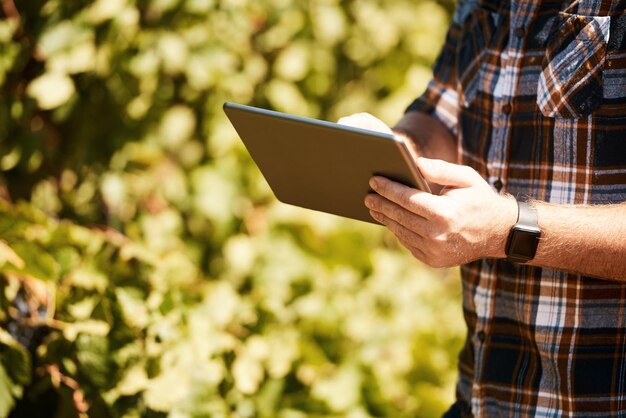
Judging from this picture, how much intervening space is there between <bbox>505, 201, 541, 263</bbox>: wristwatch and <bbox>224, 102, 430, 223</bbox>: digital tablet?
0.16 m

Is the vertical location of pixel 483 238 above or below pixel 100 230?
above

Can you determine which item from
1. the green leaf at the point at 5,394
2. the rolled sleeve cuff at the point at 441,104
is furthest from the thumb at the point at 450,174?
the green leaf at the point at 5,394

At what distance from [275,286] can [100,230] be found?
0.71 meters

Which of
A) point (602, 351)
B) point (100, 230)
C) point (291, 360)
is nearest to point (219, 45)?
point (100, 230)

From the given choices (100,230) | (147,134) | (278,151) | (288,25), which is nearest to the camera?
(278,151)

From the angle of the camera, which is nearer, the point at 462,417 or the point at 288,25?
the point at 462,417

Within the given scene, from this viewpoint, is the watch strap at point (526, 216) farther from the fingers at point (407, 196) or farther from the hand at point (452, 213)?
the fingers at point (407, 196)

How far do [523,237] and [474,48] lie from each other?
531mm

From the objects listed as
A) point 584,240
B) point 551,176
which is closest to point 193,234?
point 551,176

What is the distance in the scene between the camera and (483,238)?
4.09 feet

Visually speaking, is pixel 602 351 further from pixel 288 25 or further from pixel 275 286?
pixel 288 25

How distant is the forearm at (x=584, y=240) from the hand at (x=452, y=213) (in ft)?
0.17

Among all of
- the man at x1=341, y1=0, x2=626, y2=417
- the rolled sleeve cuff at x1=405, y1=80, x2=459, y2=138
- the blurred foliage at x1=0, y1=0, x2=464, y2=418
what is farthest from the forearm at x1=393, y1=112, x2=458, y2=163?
the blurred foliage at x1=0, y1=0, x2=464, y2=418

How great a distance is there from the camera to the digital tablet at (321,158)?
117 cm
